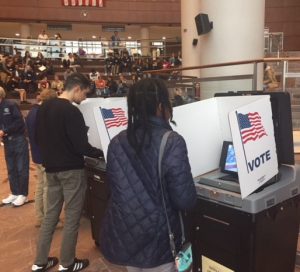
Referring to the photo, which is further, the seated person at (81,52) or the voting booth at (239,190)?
the seated person at (81,52)

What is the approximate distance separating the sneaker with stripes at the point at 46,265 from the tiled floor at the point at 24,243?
174 millimetres

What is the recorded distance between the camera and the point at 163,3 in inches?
768

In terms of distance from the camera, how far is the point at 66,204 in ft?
8.97

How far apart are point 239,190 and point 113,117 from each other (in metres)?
1.12

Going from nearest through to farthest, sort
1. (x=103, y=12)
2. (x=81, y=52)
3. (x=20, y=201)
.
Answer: (x=20, y=201)
(x=81, y=52)
(x=103, y=12)

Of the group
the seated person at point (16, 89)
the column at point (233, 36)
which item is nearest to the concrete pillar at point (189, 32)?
the column at point (233, 36)

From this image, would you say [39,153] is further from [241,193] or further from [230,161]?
[241,193]

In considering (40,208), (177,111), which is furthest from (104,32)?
(177,111)

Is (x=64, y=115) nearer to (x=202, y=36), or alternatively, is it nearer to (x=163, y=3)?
(x=202, y=36)

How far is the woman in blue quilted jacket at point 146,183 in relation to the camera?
156 centimetres

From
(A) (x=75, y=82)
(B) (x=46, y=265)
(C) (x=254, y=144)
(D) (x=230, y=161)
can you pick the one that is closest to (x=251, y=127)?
(C) (x=254, y=144)

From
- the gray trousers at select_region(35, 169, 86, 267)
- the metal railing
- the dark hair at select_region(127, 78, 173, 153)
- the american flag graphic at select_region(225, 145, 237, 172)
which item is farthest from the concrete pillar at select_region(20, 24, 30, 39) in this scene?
the dark hair at select_region(127, 78, 173, 153)

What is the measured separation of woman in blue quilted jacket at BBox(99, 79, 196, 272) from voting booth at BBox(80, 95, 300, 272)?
287 millimetres

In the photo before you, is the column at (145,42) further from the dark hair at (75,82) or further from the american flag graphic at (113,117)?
the american flag graphic at (113,117)
